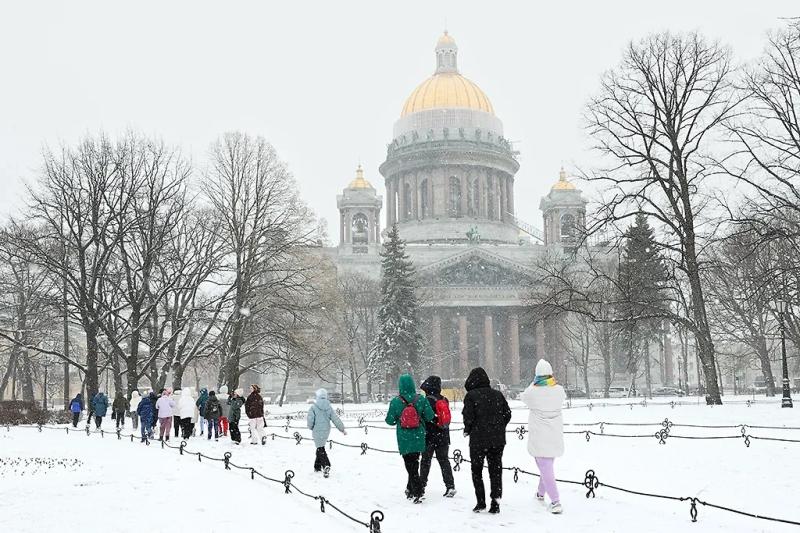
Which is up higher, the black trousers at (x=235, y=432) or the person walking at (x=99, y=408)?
the person walking at (x=99, y=408)

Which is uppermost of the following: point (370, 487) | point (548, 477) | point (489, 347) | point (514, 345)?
point (514, 345)

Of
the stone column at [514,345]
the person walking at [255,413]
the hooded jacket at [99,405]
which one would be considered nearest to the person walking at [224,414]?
the person walking at [255,413]

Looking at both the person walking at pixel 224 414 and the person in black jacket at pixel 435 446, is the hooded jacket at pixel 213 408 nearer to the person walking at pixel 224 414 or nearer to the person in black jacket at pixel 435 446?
the person walking at pixel 224 414

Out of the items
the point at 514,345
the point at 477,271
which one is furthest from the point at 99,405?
the point at 514,345

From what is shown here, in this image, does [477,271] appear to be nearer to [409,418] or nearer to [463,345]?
[463,345]

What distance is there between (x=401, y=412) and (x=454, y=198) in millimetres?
72933

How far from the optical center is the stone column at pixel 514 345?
219 feet

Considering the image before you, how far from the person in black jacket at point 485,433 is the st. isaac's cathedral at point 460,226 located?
46.2 meters

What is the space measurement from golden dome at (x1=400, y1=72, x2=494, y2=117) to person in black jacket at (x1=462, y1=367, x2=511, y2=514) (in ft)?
248

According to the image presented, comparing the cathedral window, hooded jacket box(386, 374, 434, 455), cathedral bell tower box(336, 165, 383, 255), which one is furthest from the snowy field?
the cathedral window

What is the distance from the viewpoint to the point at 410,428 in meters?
10.6

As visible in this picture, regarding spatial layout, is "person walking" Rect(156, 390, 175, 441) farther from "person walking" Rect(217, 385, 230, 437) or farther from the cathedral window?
the cathedral window

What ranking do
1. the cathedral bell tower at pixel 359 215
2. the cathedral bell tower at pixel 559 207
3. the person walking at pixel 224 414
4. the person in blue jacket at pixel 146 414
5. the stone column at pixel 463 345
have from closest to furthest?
the person walking at pixel 224 414 < the person in blue jacket at pixel 146 414 < the stone column at pixel 463 345 < the cathedral bell tower at pixel 359 215 < the cathedral bell tower at pixel 559 207

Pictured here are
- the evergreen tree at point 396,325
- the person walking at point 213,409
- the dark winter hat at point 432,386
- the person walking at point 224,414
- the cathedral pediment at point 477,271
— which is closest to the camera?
the dark winter hat at point 432,386
